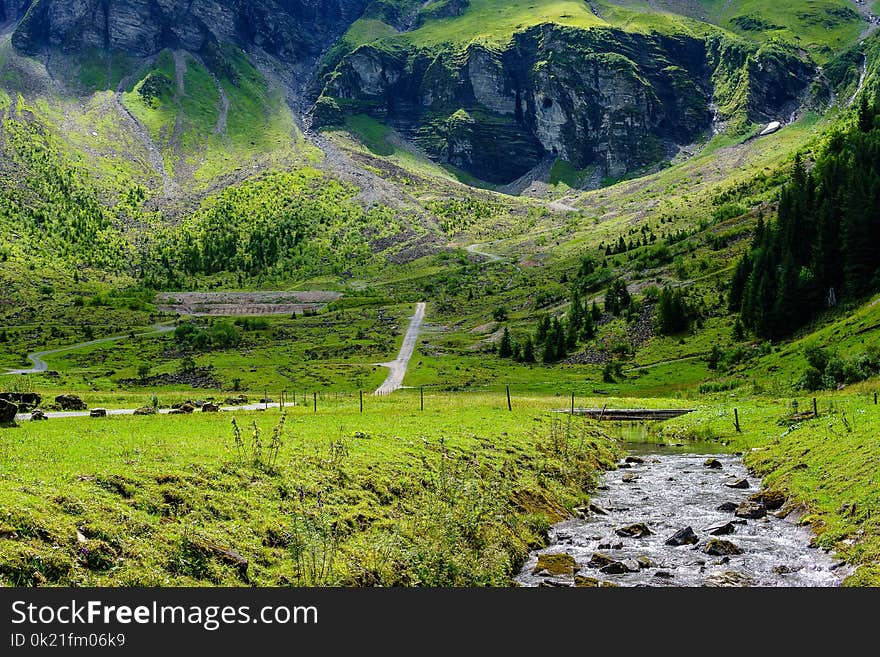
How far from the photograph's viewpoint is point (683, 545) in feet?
108

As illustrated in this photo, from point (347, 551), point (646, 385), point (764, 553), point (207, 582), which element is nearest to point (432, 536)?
point (347, 551)

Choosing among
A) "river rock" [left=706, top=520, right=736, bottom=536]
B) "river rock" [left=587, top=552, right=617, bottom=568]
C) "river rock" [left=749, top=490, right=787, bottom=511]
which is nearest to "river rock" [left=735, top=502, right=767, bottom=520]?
"river rock" [left=749, top=490, right=787, bottom=511]

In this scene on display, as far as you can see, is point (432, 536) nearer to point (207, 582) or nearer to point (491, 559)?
point (491, 559)

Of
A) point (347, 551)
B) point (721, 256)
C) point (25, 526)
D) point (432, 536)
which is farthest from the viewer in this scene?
point (721, 256)

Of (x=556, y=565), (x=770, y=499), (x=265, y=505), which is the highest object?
(x=265, y=505)

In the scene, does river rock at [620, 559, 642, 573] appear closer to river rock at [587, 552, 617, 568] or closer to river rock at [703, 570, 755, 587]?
river rock at [587, 552, 617, 568]

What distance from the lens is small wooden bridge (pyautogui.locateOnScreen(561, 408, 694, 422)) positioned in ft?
276

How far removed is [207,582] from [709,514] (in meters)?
27.7

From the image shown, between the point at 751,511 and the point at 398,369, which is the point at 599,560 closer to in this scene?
the point at 751,511

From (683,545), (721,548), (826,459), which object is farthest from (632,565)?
(826,459)

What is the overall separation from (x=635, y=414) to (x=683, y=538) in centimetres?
5355

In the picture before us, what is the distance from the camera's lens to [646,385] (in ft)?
409

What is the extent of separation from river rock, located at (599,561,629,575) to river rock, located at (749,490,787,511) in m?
13.5

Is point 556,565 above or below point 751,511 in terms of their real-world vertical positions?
above
